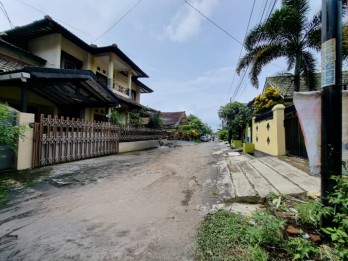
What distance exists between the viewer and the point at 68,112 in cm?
1287

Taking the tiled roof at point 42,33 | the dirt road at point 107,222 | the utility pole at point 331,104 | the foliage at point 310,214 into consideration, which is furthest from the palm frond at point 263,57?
the foliage at point 310,214

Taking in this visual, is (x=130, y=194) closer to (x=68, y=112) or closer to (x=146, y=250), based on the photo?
(x=146, y=250)

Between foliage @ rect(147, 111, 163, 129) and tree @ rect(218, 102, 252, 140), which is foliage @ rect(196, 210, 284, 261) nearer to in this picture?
tree @ rect(218, 102, 252, 140)

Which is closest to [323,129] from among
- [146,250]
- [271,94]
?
[146,250]

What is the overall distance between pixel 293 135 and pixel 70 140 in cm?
842

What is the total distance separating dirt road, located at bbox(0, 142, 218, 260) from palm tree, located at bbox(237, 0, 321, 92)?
8.41 metres

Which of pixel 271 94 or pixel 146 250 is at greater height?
pixel 271 94

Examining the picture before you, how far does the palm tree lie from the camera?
30.6 feet

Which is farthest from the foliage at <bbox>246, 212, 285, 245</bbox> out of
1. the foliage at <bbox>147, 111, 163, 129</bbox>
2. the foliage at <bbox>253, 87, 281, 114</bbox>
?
the foliage at <bbox>147, 111, 163, 129</bbox>

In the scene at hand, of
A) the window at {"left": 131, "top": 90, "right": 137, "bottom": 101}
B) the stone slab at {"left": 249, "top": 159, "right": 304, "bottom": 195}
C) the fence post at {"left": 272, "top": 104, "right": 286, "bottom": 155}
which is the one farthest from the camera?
the window at {"left": 131, "top": 90, "right": 137, "bottom": 101}

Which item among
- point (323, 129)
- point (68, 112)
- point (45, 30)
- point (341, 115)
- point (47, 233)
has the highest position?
point (45, 30)

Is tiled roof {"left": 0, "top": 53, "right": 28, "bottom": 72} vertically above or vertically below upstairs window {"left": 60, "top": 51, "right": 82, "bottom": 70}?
below

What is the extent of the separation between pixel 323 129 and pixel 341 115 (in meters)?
0.21

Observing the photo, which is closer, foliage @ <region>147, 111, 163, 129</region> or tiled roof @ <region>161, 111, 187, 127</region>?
foliage @ <region>147, 111, 163, 129</region>
